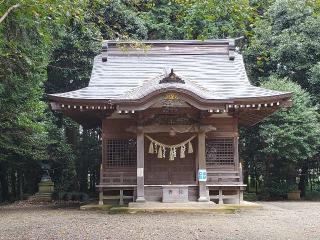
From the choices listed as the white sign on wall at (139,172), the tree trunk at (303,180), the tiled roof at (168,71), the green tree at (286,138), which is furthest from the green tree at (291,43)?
the white sign on wall at (139,172)

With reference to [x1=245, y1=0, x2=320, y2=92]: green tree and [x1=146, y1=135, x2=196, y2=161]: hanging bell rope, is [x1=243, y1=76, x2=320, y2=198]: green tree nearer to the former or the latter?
[x1=245, y1=0, x2=320, y2=92]: green tree

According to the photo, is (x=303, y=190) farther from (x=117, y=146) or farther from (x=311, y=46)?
(x=117, y=146)

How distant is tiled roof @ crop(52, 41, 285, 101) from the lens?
14.1m

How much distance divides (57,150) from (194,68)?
7437 millimetres

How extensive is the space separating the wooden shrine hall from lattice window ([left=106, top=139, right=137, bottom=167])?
0.11 ft

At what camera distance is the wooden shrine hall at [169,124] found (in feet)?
44.7

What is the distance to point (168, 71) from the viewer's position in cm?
1639

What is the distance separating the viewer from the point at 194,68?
17203 millimetres

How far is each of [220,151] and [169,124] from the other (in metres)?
2.12

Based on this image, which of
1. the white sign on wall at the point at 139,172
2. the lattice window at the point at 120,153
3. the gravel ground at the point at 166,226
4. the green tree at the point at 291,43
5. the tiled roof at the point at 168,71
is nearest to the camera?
the gravel ground at the point at 166,226

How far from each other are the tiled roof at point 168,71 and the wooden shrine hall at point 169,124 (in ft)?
0.12

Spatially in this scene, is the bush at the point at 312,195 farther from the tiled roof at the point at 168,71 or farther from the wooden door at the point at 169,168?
the wooden door at the point at 169,168

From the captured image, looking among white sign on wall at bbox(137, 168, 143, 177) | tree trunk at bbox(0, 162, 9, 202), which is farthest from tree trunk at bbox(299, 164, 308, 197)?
tree trunk at bbox(0, 162, 9, 202)

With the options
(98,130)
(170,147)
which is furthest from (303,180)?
(170,147)
